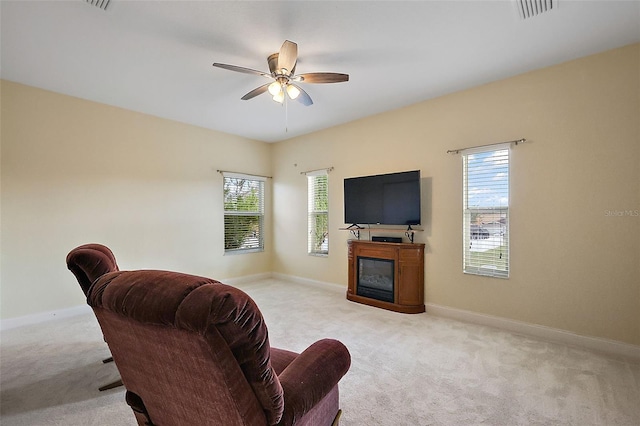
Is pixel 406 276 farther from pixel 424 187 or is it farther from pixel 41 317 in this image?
pixel 41 317

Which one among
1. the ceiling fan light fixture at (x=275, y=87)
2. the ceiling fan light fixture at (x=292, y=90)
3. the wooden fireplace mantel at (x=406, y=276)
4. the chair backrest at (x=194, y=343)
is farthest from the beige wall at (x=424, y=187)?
the chair backrest at (x=194, y=343)

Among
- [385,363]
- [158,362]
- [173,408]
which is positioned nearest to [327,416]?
[173,408]

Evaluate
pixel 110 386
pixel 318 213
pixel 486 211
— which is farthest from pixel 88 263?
pixel 318 213

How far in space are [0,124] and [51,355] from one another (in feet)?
8.63

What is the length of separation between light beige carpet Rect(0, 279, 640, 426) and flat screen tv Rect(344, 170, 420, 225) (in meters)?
1.36

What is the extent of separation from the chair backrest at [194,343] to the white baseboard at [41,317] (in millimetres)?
3618

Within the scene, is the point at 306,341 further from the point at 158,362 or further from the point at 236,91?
the point at 236,91

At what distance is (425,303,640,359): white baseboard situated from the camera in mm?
2605

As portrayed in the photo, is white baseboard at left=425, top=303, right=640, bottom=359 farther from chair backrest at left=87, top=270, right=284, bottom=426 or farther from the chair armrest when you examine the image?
chair backrest at left=87, top=270, right=284, bottom=426

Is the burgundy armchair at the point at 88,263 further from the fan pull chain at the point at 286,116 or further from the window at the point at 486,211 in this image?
the window at the point at 486,211

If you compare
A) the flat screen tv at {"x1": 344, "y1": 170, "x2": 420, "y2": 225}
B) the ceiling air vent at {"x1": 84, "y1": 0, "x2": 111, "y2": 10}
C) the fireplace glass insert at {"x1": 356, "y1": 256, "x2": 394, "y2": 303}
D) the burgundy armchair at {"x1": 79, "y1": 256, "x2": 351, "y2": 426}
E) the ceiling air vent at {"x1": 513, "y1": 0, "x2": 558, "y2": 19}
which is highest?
the ceiling air vent at {"x1": 84, "y1": 0, "x2": 111, "y2": 10}

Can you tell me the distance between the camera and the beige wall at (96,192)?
3385 millimetres

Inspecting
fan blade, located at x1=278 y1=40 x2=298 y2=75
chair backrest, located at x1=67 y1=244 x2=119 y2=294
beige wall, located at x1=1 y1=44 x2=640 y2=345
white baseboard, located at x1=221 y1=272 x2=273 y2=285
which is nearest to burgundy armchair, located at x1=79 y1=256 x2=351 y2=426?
chair backrest, located at x1=67 y1=244 x2=119 y2=294

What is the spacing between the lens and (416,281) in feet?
12.4
